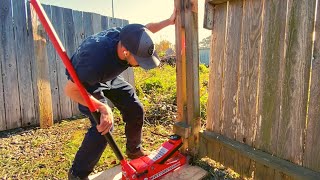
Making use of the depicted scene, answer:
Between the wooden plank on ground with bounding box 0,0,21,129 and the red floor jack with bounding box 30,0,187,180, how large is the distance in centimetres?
220

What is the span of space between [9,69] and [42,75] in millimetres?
454

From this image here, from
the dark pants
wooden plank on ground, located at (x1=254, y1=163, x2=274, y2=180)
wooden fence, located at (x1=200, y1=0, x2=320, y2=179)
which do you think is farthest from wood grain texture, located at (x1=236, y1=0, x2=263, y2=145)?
the dark pants

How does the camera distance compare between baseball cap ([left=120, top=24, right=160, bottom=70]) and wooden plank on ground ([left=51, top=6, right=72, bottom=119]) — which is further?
wooden plank on ground ([left=51, top=6, right=72, bottom=119])

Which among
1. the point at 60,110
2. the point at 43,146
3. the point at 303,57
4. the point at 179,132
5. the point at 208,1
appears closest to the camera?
the point at 303,57

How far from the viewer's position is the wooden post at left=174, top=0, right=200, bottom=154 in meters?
2.99

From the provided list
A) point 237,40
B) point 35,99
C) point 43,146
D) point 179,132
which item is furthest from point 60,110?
point 237,40

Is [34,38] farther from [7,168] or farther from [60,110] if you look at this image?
[7,168]

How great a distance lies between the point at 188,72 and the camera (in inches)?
122

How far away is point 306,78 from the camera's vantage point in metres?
2.22

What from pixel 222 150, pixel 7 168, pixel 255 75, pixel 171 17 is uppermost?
pixel 171 17

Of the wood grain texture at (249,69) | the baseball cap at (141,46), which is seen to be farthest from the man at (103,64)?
the wood grain texture at (249,69)

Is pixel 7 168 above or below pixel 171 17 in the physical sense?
below

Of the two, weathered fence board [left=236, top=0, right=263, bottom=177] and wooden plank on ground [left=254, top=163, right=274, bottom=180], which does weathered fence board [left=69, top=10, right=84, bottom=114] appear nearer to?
weathered fence board [left=236, top=0, right=263, bottom=177]

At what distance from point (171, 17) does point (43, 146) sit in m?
2.33
